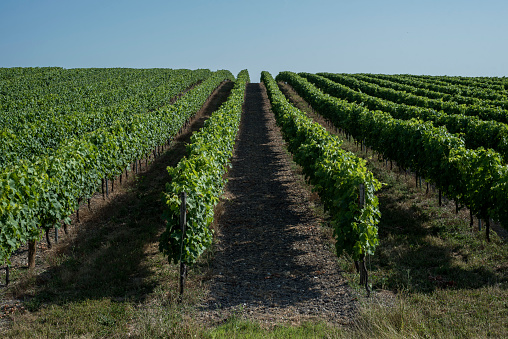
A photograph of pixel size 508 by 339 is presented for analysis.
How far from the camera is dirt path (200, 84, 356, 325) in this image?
8.46 metres

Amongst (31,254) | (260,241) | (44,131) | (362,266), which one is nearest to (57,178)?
(31,254)

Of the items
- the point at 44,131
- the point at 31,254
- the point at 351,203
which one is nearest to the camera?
the point at 351,203

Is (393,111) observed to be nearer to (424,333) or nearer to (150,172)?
(150,172)

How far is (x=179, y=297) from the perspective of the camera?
29.0ft

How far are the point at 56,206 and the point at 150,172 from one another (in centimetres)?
854

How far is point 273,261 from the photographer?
10.6m

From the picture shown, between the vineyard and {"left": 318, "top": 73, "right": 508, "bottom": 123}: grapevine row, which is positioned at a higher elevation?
{"left": 318, "top": 73, "right": 508, "bottom": 123}: grapevine row

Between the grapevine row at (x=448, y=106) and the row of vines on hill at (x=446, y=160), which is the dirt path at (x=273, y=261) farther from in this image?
the grapevine row at (x=448, y=106)

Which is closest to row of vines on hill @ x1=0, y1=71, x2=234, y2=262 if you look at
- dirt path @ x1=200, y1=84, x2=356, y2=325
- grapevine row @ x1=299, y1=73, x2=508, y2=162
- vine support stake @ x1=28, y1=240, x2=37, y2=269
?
vine support stake @ x1=28, y1=240, x2=37, y2=269

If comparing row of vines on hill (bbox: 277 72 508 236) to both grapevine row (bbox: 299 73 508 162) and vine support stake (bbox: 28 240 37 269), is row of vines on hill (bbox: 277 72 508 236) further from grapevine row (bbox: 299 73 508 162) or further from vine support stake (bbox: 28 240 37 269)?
vine support stake (bbox: 28 240 37 269)

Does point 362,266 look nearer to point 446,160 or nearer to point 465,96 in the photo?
point 446,160

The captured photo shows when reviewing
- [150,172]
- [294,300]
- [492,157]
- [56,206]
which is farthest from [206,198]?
[150,172]

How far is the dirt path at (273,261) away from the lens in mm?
8461

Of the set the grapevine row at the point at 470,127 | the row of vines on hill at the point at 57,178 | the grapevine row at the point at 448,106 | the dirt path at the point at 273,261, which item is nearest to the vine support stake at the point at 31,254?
the row of vines on hill at the point at 57,178
